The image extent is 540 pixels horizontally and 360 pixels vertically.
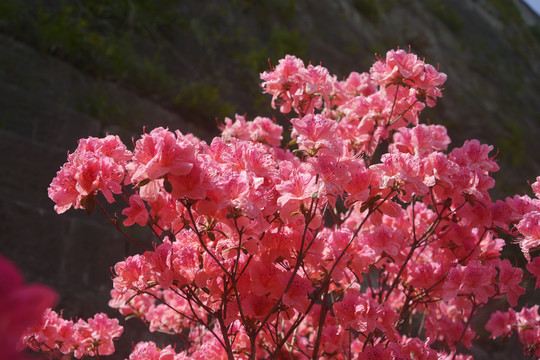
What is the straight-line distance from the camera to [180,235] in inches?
49.0

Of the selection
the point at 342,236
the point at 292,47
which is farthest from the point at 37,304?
the point at 292,47

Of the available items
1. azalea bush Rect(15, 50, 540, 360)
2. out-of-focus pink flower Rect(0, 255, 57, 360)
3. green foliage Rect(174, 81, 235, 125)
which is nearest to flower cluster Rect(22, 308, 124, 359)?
azalea bush Rect(15, 50, 540, 360)

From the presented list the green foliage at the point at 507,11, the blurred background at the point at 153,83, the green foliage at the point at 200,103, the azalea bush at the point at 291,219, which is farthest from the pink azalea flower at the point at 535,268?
the green foliage at the point at 507,11

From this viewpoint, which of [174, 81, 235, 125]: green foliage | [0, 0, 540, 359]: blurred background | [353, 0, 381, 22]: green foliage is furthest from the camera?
[353, 0, 381, 22]: green foliage

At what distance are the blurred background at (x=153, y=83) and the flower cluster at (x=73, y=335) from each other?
0.83m

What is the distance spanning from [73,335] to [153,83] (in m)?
2.50

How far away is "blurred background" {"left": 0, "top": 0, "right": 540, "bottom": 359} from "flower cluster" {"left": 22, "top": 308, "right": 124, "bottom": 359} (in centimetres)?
83

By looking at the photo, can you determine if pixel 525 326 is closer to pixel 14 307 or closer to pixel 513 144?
pixel 14 307

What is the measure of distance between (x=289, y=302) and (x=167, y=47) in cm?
380

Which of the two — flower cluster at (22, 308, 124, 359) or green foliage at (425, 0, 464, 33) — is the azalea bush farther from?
green foliage at (425, 0, 464, 33)

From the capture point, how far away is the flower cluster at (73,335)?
1.39m

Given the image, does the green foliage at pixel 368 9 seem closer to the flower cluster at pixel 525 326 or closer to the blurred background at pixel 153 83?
the blurred background at pixel 153 83

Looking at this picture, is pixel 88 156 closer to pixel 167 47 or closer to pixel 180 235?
pixel 180 235

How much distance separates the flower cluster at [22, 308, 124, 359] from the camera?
4.55 ft
